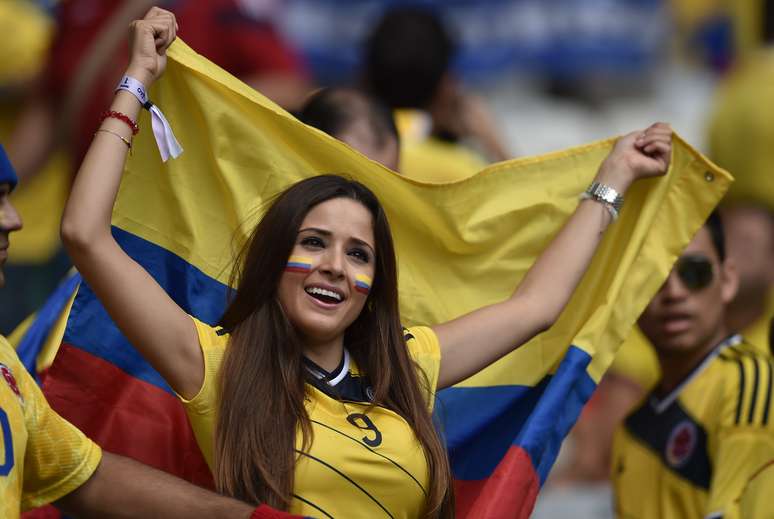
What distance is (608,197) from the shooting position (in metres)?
Result: 4.71

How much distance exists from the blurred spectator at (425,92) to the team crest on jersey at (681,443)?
1.60 m

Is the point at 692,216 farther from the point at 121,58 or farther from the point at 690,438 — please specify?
the point at 121,58

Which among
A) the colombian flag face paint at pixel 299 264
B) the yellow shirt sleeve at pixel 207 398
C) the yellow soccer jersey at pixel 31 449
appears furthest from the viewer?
the colombian flag face paint at pixel 299 264

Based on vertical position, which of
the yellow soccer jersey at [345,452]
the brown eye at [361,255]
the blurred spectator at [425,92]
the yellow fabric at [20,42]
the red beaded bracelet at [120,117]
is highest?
the yellow fabric at [20,42]

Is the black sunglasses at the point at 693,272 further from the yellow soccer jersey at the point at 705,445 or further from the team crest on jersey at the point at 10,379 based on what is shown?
the team crest on jersey at the point at 10,379

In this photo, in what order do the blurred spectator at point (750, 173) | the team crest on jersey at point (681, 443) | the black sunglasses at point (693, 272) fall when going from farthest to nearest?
1. the blurred spectator at point (750, 173)
2. the black sunglasses at point (693, 272)
3. the team crest on jersey at point (681, 443)

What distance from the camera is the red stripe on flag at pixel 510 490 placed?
13.8 feet

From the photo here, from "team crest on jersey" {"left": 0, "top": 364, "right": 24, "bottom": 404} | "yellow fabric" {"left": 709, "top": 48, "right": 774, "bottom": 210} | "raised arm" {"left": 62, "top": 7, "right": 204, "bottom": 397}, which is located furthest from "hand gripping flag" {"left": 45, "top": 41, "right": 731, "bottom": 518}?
"yellow fabric" {"left": 709, "top": 48, "right": 774, "bottom": 210}

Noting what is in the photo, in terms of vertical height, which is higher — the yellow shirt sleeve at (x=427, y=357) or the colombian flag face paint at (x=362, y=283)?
the colombian flag face paint at (x=362, y=283)

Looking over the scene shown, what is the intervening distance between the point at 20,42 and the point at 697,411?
14.5 feet

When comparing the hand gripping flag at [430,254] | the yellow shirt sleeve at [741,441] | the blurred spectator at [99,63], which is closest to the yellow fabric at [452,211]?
the hand gripping flag at [430,254]

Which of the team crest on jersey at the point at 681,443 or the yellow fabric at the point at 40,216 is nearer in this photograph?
the team crest on jersey at the point at 681,443

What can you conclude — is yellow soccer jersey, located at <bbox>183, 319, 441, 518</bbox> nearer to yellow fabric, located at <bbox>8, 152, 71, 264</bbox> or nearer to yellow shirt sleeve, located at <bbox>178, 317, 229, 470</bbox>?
yellow shirt sleeve, located at <bbox>178, 317, 229, 470</bbox>

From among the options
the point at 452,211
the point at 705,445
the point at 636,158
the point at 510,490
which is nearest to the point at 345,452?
the point at 510,490
